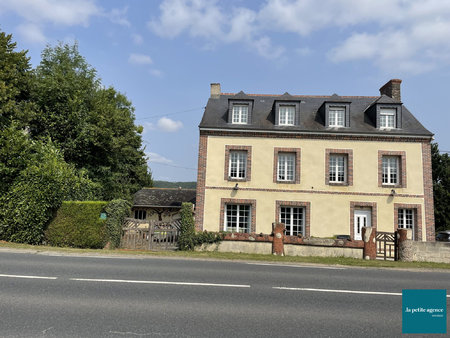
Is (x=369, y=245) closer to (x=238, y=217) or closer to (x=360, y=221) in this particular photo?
(x=360, y=221)

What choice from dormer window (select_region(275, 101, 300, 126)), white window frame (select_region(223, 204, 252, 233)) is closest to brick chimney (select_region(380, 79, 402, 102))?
dormer window (select_region(275, 101, 300, 126))

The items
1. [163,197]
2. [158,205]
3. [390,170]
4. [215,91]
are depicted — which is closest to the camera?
[390,170]

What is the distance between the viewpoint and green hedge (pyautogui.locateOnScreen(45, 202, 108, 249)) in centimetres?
1516

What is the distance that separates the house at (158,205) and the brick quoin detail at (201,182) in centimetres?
1082

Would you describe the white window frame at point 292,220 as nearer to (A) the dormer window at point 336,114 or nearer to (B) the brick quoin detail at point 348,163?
(B) the brick quoin detail at point 348,163

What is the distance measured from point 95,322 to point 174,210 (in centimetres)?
2628

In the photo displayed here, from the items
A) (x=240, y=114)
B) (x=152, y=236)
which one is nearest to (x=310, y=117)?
(x=240, y=114)

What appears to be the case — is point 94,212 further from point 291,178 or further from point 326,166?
point 326,166

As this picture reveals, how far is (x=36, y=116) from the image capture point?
20.9m

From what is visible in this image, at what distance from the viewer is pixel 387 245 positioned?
1483 cm

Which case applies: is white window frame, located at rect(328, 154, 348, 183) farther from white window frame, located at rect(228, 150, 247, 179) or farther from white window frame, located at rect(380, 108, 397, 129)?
white window frame, located at rect(228, 150, 247, 179)

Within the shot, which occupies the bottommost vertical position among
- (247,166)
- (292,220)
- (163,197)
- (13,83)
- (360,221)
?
(292,220)

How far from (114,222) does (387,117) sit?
58.2ft

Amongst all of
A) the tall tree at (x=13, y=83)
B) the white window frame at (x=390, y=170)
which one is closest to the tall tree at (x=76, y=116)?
the tall tree at (x=13, y=83)
